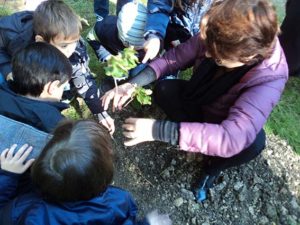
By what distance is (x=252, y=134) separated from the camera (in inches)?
76.5

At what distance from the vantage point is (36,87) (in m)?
2.07


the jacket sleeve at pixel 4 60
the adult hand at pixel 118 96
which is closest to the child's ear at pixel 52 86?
the adult hand at pixel 118 96

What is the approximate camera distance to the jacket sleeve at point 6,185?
70.6 inches

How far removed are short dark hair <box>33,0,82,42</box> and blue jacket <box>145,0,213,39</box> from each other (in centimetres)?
51

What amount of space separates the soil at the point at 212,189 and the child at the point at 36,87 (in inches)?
31.0

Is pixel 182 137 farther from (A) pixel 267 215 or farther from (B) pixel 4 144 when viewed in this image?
(A) pixel 267 215

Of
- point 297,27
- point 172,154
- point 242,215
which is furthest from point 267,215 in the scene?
point 297,27

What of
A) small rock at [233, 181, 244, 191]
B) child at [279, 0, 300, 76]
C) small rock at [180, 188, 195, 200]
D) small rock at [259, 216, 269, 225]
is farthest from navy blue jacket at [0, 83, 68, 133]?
child at [279, 0, 300, 76]

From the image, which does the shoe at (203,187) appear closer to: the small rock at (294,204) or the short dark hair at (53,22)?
the small rock at (294,204)

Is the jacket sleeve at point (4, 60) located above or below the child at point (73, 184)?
below

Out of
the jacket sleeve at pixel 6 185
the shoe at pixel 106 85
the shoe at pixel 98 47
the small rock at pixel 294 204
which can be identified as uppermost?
the jacket sleeve at pixel 6 185

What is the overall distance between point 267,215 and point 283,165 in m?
0.44

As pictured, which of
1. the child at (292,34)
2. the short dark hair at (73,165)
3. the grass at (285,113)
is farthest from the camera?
the child at (292,34)

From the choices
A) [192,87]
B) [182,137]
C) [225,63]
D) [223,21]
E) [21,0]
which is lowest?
[21,0]
